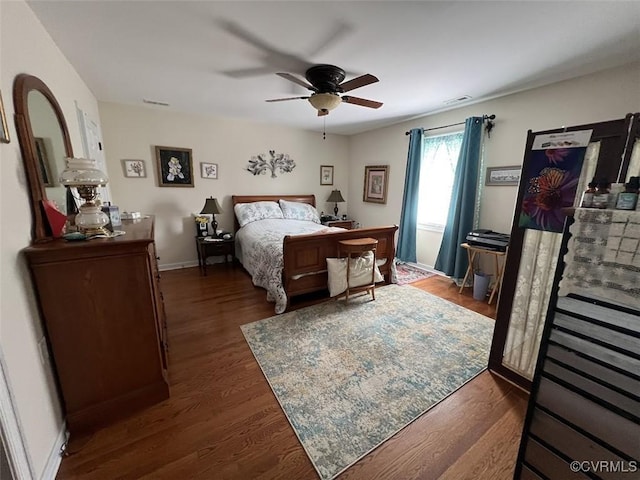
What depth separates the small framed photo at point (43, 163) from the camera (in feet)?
4.45

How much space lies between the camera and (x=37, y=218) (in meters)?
1.28

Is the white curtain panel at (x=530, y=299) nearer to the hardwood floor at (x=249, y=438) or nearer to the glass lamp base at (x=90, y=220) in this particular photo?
the hardwood floor at (x=249, y=438)

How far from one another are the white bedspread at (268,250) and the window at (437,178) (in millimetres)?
1716

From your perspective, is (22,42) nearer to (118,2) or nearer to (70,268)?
(118,2)

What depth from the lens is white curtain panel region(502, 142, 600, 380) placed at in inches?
60.9

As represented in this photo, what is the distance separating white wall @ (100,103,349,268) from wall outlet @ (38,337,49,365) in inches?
114

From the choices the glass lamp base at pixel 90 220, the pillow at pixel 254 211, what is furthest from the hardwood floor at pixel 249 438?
the pillow at pixel 254 211

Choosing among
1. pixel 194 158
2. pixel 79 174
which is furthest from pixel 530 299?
pixel 194 158

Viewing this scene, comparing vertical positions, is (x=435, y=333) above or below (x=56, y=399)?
below

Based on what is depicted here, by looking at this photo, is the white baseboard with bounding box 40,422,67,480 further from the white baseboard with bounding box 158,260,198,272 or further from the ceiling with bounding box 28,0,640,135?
the white baseboard with bounding box 158,260,198,272

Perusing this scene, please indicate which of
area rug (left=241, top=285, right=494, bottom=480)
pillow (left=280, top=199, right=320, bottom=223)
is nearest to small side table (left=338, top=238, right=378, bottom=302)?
area rug (left=241, top=285, right=494, bottom=480)

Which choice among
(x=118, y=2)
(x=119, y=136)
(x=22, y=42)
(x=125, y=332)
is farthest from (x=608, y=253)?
(x=119, y=136)

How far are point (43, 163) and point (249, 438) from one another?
1.92m

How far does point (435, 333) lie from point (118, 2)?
3330 mm
